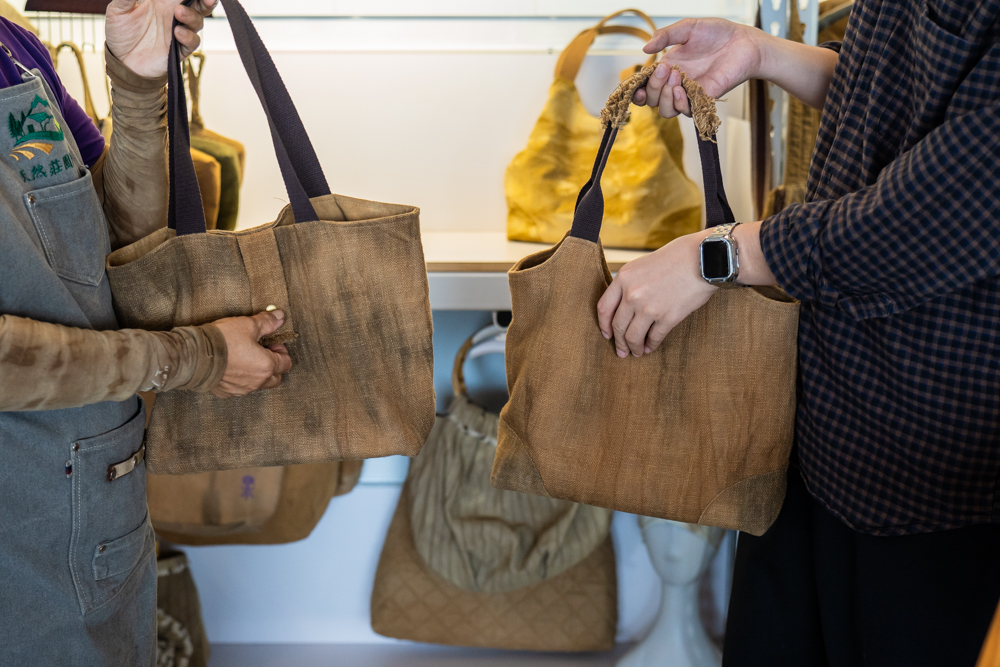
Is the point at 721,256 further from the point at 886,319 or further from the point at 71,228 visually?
the point at 71,228

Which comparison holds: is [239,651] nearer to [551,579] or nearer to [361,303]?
[551,579]

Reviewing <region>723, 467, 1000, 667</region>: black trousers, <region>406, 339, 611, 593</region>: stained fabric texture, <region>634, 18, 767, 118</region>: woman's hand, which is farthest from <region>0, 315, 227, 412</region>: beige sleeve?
<region>406, 339, 611, 593</region>: stained fabric texture

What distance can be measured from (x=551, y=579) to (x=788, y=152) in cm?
93

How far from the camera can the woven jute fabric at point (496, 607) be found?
149cm

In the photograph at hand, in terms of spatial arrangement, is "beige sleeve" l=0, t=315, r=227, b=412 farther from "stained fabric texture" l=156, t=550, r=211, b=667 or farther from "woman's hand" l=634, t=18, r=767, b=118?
"stained fabric texture" l=156, t=550, r=211, b=667

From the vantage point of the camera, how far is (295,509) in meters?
1.49

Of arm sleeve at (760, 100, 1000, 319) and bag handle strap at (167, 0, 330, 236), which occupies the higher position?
bag handle strap at (167, 0, 330, 236)

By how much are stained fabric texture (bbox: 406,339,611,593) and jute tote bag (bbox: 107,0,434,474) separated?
0.65 meters

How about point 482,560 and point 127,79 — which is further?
point 482,560

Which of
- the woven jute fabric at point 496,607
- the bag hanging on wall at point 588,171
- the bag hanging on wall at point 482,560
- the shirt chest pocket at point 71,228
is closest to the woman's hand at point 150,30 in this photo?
the shirt chest pocket at point 71,228

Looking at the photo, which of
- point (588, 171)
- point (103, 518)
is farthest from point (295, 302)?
point (588, 171)

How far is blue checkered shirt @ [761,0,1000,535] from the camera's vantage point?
21.2 inches

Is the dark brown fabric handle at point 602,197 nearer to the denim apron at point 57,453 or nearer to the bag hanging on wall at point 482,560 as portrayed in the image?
the denim apron at point 57,453

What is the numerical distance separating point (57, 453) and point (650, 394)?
1.92ft
